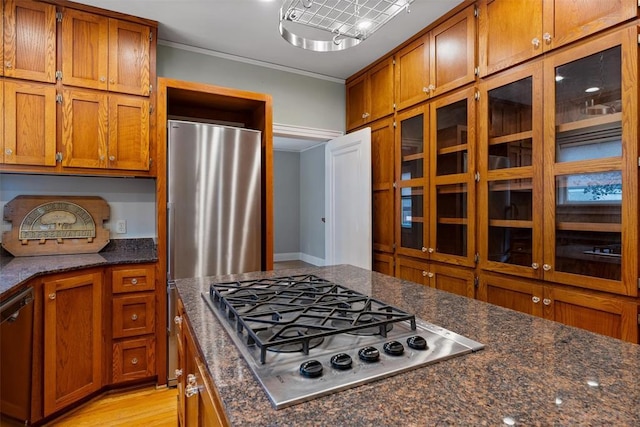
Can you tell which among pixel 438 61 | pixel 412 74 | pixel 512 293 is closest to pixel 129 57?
pixel 412 74

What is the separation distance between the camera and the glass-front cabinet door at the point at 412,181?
2.61 meters

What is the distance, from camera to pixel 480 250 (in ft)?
7.13

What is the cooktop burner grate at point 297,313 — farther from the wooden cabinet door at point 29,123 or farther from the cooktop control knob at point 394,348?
the wooden cabinet door at point 29,123

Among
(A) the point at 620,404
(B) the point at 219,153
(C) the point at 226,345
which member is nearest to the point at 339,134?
(B) the point at 219,153

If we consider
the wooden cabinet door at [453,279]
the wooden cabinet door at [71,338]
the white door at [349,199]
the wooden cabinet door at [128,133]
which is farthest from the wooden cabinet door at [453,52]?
the wooden cabinet door at [71,338]

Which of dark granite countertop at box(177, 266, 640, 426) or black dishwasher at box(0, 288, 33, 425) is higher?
dark granite countertop at box(177, 266, 640, 426)

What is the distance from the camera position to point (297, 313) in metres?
0.98

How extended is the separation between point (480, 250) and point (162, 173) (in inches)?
86.2

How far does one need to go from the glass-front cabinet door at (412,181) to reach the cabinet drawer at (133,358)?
6.59 ft

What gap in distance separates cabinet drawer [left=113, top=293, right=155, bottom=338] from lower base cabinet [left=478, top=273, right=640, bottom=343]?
220cm

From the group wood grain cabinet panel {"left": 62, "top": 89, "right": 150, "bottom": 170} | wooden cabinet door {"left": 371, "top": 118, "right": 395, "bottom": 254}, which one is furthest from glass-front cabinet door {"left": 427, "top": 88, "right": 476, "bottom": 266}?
wood grain cabinet panel {"left": 62, "top": 89, "right": 150, "bottom": 170}

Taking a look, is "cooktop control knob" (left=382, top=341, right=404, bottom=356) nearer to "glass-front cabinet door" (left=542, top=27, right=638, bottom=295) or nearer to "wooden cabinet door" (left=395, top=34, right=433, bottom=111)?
"glass-front cabinet door" (left=542, top=27, right=638, bottom=295)

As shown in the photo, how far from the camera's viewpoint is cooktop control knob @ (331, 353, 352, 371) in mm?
668

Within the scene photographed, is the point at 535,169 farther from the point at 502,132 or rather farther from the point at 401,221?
the point at 401,221
